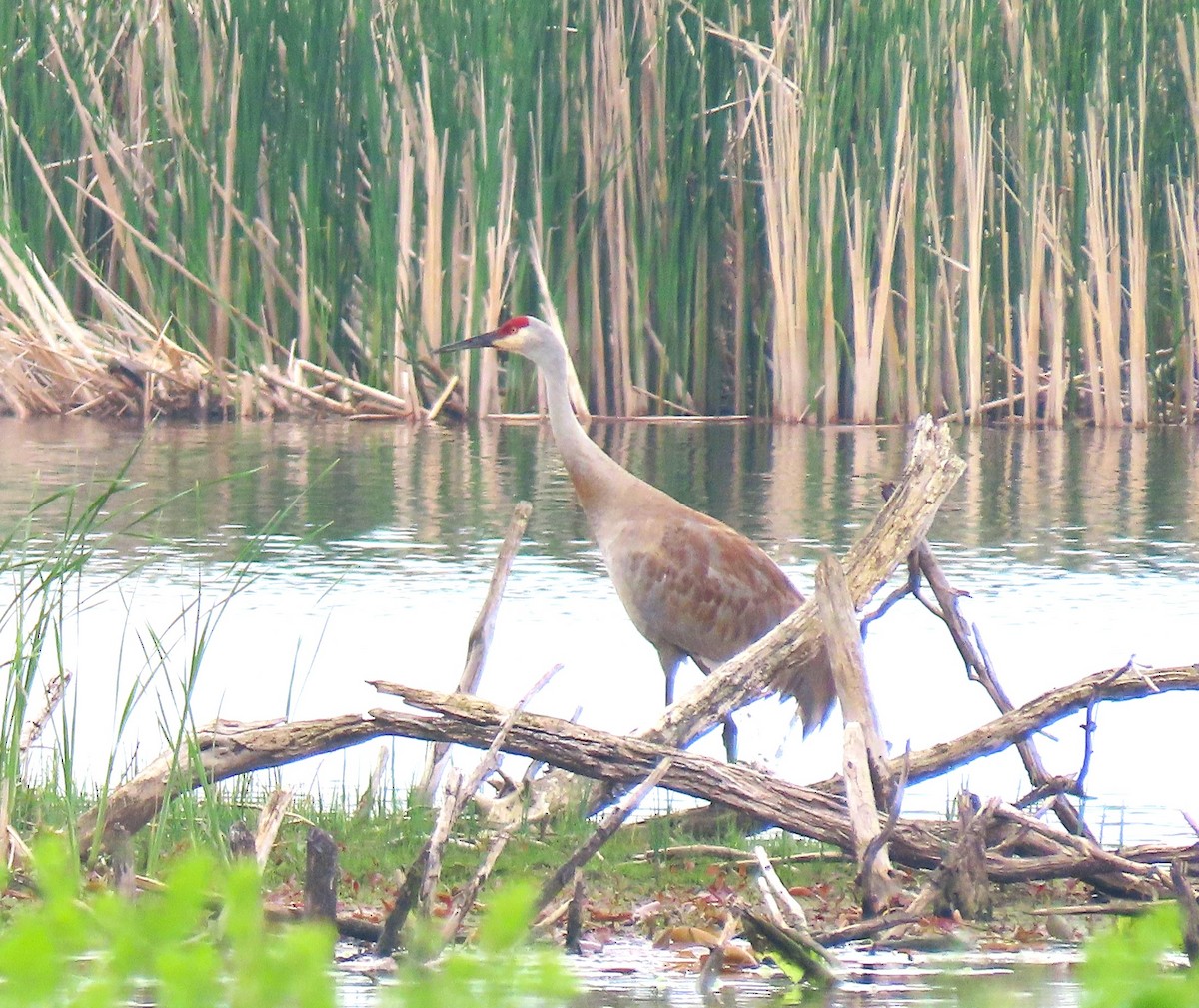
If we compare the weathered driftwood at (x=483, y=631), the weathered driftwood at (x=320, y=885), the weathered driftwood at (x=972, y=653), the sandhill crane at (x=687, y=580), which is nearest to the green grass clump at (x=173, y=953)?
the weathered driftwood at (x=320, y=885)

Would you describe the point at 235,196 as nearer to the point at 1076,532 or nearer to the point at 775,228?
the point at 775,228

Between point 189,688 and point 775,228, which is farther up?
point 775,228

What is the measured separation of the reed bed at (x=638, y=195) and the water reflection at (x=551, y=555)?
46cm

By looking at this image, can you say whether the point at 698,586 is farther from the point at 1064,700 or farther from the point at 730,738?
the point at 1064,700

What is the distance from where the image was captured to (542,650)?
21.8 feet

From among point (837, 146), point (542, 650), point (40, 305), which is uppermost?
point (837, 146)

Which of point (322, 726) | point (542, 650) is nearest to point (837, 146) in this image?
point (542, 650)

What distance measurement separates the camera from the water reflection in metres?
5.80

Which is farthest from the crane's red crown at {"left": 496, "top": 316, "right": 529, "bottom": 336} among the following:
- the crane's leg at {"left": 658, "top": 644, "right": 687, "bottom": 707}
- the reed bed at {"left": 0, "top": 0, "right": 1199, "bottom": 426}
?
the reed bed at {"left": 0, "top": 0, "right": 1199, "bottom": 426}

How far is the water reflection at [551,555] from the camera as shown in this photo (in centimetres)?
580

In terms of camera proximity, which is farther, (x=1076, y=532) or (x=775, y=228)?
(x=775, y=228)

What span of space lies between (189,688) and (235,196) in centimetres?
883

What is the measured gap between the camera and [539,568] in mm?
8227

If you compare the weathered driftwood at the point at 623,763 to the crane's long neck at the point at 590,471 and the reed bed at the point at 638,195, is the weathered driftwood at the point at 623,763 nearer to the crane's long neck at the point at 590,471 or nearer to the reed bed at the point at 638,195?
the crane's long neck at the point at 590,471
